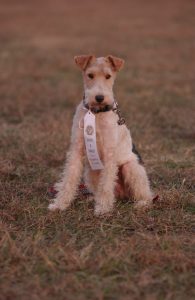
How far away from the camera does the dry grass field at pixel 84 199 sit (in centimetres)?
436

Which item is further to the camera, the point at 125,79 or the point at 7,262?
the point at 125,79

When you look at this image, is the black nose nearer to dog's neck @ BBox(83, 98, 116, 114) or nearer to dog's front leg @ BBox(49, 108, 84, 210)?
dog's neck @ BBox(83, 98, 116, 114)

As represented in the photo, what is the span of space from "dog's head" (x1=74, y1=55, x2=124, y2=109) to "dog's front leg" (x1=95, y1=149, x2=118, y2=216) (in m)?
0.58

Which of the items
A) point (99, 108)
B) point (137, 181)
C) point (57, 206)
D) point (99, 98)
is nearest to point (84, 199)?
point (57, 206)

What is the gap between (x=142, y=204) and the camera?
5949mm

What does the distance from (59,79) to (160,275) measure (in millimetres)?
9810

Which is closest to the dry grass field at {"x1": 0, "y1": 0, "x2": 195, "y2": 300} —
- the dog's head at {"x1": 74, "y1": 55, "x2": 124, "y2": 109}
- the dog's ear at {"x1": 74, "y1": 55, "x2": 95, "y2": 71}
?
the dog's head at {"x1": 74, "y1": 55, "x2": 124, "y2": 109}

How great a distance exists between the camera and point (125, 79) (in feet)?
45.2

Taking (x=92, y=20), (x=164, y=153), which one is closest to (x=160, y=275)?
(x=164, y=153)

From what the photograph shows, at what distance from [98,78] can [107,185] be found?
1.12 meters

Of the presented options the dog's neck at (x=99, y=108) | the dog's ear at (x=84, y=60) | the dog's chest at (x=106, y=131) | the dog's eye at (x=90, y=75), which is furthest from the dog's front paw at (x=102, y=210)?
the dog's ear at (x=84, y=60)

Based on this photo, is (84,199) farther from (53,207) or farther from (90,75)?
(90,75)

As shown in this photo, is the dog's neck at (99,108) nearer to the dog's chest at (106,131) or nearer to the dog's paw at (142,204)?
the dog's chest at (106,131)

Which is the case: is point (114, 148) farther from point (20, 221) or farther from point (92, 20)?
point (92, 20)
